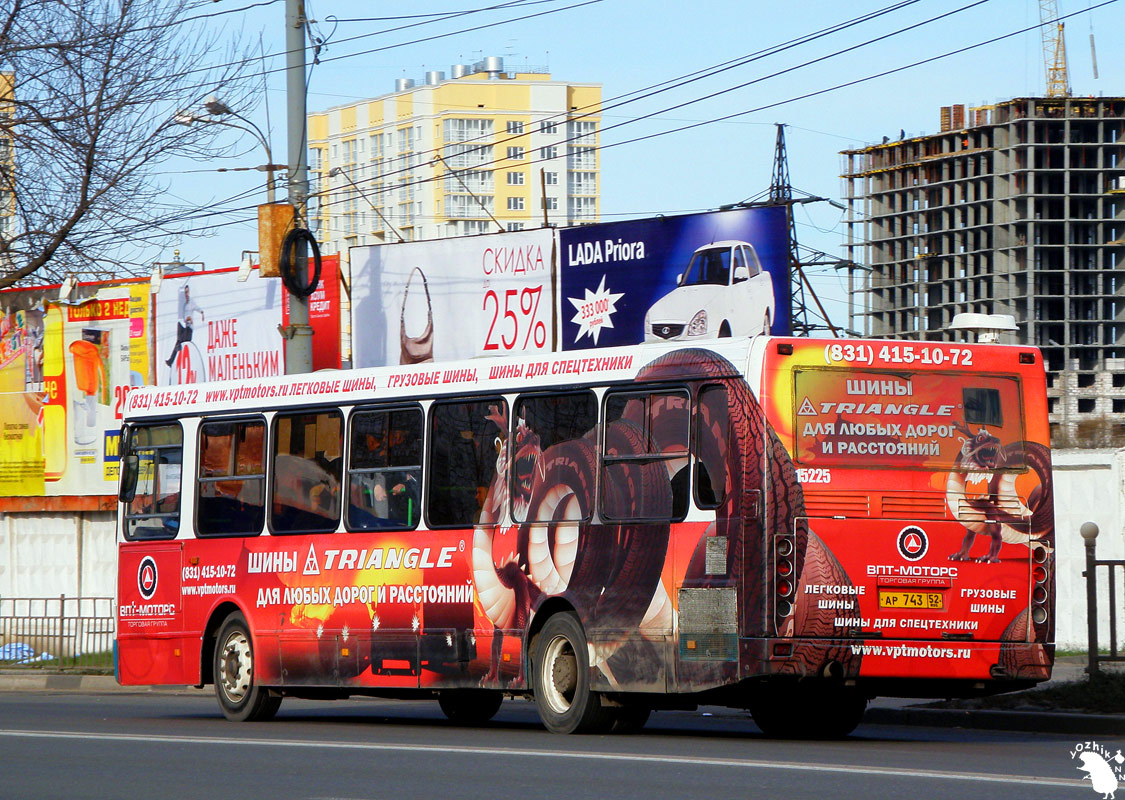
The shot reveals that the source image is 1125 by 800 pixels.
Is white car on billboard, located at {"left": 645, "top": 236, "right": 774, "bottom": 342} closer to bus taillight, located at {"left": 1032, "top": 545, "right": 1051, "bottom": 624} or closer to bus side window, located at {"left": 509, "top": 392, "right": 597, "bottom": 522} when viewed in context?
bus side window, located at {"left": 509, "top": 392, "right": 597, "bottom": 522}

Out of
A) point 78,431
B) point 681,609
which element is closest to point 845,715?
point 681,609

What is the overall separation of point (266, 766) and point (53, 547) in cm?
2143

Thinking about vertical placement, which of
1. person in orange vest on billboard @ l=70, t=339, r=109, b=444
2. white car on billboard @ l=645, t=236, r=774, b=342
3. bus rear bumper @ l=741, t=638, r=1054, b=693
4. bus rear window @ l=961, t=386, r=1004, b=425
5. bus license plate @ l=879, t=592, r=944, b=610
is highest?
white car on billboard @ l=645, t=236, r=774, b=342

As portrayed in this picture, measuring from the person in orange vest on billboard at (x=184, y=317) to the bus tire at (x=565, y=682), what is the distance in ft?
58.2

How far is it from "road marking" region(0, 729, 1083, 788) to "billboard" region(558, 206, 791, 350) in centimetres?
1215

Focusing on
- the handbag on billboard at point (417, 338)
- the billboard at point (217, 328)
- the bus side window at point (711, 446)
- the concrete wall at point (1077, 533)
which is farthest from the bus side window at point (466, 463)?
the billboard at point (217, 328)

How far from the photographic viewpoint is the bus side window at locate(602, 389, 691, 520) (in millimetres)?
12656

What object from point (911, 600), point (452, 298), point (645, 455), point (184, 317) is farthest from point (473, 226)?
point (911, 600)

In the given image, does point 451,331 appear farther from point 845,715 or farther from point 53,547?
point 845,715

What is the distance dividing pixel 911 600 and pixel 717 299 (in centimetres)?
1232

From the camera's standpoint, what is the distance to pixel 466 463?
14.4 m

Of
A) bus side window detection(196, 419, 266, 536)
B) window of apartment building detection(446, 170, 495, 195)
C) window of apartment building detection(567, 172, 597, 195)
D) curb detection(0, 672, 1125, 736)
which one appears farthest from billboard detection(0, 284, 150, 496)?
window of apartment building detection(567, 172, 597, 195)

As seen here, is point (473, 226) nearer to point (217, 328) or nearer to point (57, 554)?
point (57, 554)

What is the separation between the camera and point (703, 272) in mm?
24422
